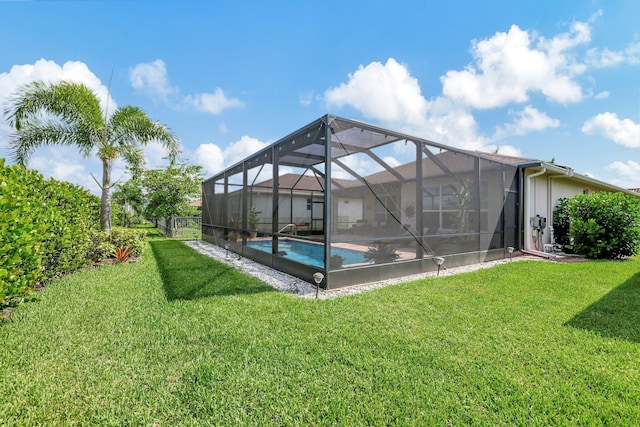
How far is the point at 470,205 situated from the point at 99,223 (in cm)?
1100

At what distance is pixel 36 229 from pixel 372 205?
520 centimetres

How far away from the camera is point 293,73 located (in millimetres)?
10094

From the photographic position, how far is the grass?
196 centimetres

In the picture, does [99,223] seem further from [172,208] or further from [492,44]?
[492,44]

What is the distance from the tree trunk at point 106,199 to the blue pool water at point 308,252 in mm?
5030

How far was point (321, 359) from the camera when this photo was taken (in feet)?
8.60

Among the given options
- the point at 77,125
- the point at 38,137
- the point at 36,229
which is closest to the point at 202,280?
the point at 36,229

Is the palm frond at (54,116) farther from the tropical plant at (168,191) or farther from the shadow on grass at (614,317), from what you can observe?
the shadow on grass at (614,317)

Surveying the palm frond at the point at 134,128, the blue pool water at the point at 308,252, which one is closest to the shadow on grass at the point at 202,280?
the blue pool water at the point at 308,252

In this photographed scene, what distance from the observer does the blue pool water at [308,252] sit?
216 inches

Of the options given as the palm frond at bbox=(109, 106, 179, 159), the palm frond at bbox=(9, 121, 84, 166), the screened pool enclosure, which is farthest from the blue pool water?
the palm frond at bbox=(9, 121, 84, 166)

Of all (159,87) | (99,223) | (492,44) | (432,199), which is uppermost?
(492,44)

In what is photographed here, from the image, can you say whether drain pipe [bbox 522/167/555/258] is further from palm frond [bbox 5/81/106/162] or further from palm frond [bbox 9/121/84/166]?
palm frond [bbox 9/121/84/166]

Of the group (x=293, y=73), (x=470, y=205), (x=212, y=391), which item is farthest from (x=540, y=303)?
(x=293, y=73)
